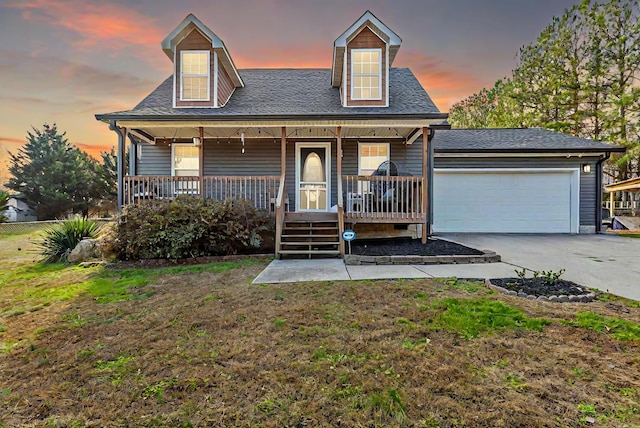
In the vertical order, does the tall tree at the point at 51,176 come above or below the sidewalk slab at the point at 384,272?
above

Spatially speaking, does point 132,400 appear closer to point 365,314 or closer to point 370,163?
point 365,314

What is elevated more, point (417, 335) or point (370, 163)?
point (370, 163)

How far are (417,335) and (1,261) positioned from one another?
9616mm

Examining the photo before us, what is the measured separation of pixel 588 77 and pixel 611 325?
21707mm

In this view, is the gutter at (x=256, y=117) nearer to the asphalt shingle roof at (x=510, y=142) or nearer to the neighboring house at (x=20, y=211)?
the asphalt shingle roof at (x=510, y=142)

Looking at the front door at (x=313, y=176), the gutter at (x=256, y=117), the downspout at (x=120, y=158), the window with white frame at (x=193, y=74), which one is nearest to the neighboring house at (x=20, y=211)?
the downspout at (x=120, y=158)

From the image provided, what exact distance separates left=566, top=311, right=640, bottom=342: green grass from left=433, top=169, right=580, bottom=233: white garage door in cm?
776

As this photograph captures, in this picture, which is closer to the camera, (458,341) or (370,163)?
(458,341)

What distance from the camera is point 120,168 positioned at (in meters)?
8.30

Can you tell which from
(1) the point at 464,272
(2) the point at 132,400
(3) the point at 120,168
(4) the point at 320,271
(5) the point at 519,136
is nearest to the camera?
(2) the point at 132,400

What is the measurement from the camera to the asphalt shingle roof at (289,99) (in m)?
8.51

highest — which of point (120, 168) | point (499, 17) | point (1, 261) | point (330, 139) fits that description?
point (499, 17)

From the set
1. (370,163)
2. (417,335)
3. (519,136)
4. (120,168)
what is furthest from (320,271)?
(519,136)

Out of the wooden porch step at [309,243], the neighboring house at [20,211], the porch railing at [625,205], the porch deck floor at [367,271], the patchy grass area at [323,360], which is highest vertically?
the porch railing at [625,205]
